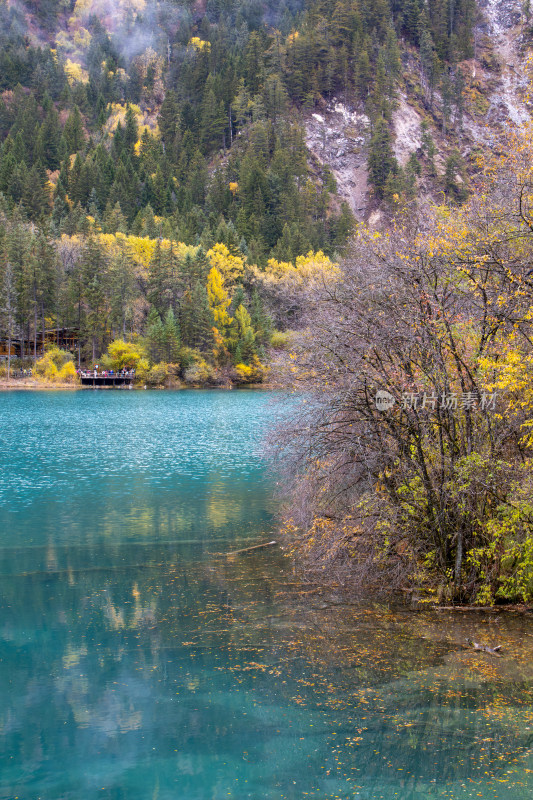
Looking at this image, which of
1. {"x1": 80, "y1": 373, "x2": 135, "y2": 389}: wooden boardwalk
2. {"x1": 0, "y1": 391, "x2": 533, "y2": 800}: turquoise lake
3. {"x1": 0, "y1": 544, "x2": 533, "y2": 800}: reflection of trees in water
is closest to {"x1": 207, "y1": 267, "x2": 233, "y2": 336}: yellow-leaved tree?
{"x1": 80, "y1": 373, "x2": 135, "y2": 389}: wooden boardwalk

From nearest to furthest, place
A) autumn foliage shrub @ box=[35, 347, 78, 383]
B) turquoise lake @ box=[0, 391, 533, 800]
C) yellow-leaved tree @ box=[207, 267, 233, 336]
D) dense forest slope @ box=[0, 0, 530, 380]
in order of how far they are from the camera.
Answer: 1. turquoise lake @ box=[0, 391, 533, 800]
2. autumn foliage shrub @ box=[35, 347, 78, 383]
3. dense forest slope @ box=[0, 0, 530, 380]
4. yellow-leaved tree @ box=[207, 267, 233, 336]

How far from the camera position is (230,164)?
156500 mm

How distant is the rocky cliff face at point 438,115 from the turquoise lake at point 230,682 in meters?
136

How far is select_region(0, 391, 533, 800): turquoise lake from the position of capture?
8.04 m

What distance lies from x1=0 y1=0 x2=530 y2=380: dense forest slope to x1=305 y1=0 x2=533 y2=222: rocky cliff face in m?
0.44

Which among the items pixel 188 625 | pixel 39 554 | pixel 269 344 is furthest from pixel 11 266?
pixel 188 625

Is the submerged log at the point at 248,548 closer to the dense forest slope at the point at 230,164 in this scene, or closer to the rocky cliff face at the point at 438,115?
the dense forest slope at the point at 230,164

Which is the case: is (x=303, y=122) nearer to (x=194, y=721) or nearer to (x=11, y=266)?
(x=11, y=266)

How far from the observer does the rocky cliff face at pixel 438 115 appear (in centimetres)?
16150

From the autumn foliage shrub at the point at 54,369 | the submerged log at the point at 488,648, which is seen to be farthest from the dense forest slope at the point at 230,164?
the submerged log at the point at 488,648

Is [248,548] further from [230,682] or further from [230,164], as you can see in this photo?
[230,164]

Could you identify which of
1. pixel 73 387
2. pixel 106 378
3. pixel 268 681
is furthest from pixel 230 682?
pixel 106 378

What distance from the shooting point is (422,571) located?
44.5 feet

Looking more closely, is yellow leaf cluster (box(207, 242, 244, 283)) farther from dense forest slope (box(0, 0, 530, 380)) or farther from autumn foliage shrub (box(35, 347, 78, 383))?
autumn foliage shrub (box(35, 347, 78, 383))
